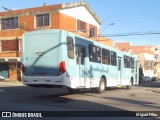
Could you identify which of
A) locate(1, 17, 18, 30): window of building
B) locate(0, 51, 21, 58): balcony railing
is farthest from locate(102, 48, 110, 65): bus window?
locate(1, 17, 18, 30): window of building

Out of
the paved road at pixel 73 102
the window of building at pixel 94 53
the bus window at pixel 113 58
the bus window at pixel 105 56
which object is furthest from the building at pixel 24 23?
the paved road at pixel 73 102

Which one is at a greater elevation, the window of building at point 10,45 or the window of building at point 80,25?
the window of building at point 80,25

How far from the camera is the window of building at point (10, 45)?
4734 centimetres

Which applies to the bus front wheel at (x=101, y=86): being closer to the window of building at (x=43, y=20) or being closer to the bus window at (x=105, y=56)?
the bus window at (x=105, y=56)

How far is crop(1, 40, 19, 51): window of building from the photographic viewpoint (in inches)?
1864

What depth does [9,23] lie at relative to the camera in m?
49.0

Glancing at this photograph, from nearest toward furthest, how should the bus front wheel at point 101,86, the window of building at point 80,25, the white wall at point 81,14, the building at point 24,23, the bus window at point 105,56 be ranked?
the bus front wheel at point 101,86, the bus window at point 105,56, the building at point 24,23, the white wall at point 81,14, the window of building at point 80,25

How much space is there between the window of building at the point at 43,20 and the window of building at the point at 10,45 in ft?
13.4

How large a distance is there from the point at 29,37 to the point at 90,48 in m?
4.03

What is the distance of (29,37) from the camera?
1708cm

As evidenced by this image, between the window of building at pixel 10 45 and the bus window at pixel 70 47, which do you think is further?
the window of building at pixel 10 45

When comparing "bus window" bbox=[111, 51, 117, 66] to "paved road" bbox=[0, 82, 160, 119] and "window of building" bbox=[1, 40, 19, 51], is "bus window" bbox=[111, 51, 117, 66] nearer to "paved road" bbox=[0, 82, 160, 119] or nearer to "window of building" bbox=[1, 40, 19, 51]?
"paved road" bbox=[0, 82, 160, 119]

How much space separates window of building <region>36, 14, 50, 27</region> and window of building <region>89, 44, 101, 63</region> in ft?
84.2

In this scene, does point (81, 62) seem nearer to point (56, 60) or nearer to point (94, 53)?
point (94, 53)
